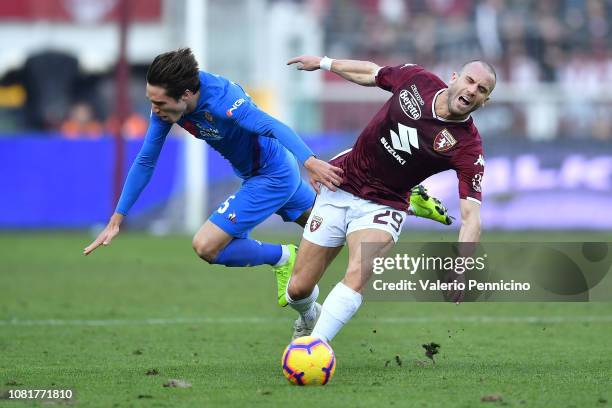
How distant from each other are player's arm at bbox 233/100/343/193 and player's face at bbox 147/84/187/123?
0.40 meters

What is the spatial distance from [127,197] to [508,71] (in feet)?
59.8

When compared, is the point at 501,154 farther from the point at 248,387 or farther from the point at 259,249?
the point at 248,387

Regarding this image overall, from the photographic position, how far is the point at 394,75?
8000 millimetres

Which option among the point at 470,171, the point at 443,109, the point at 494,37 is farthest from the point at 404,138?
the point at 494,37

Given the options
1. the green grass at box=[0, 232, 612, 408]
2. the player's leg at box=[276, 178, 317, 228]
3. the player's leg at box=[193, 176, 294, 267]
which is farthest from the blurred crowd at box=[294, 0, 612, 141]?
the player's leg at box=[193, 176, 294, 267]

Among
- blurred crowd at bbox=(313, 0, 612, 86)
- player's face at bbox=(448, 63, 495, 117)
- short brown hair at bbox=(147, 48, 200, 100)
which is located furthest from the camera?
→ blurred crowd at bbox=(313, 0, 612, 86)

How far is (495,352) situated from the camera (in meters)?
8.65

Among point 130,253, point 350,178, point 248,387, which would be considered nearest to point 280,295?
point 350,178

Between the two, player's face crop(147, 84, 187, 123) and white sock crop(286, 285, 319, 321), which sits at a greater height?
player's face crop(147, 84, 187, 123)

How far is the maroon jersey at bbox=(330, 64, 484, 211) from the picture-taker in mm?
7527

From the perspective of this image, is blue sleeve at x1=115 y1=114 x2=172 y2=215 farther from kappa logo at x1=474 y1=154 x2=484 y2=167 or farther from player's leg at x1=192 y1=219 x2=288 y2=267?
kappa logo at x1=474 y1=154 x2=484 y2=167

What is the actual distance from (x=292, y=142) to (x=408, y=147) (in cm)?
80

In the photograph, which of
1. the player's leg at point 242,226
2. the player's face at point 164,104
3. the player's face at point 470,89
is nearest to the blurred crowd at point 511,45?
the player's leg at point 242,226

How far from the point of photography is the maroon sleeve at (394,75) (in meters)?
7.94
